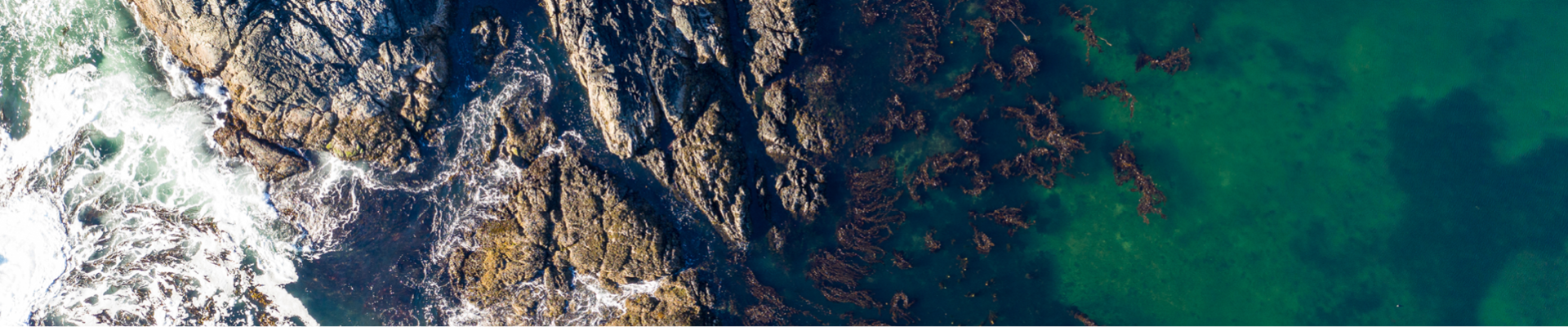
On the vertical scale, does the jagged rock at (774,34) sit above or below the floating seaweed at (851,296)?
above

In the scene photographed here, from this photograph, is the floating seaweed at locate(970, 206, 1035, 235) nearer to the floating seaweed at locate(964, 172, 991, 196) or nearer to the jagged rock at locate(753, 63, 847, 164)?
the floating seaweed at locate(964, 172, 991, 196)

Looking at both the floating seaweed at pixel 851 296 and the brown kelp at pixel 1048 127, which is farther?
the floating seaweed at pixel 851 296

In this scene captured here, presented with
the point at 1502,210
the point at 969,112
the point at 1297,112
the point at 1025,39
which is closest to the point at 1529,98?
the point at 1502,210

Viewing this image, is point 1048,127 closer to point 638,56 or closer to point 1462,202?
point 638,56

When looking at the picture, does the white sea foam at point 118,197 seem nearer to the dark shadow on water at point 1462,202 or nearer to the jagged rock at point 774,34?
the jagged rock at point 774,34

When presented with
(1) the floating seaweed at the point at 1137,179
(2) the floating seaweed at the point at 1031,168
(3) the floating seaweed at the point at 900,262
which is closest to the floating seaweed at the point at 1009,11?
(2) the floating seaweed at the point at 1031,168

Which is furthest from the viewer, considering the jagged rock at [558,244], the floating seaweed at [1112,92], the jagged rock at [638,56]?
the floating seaweed at [1112,92]
